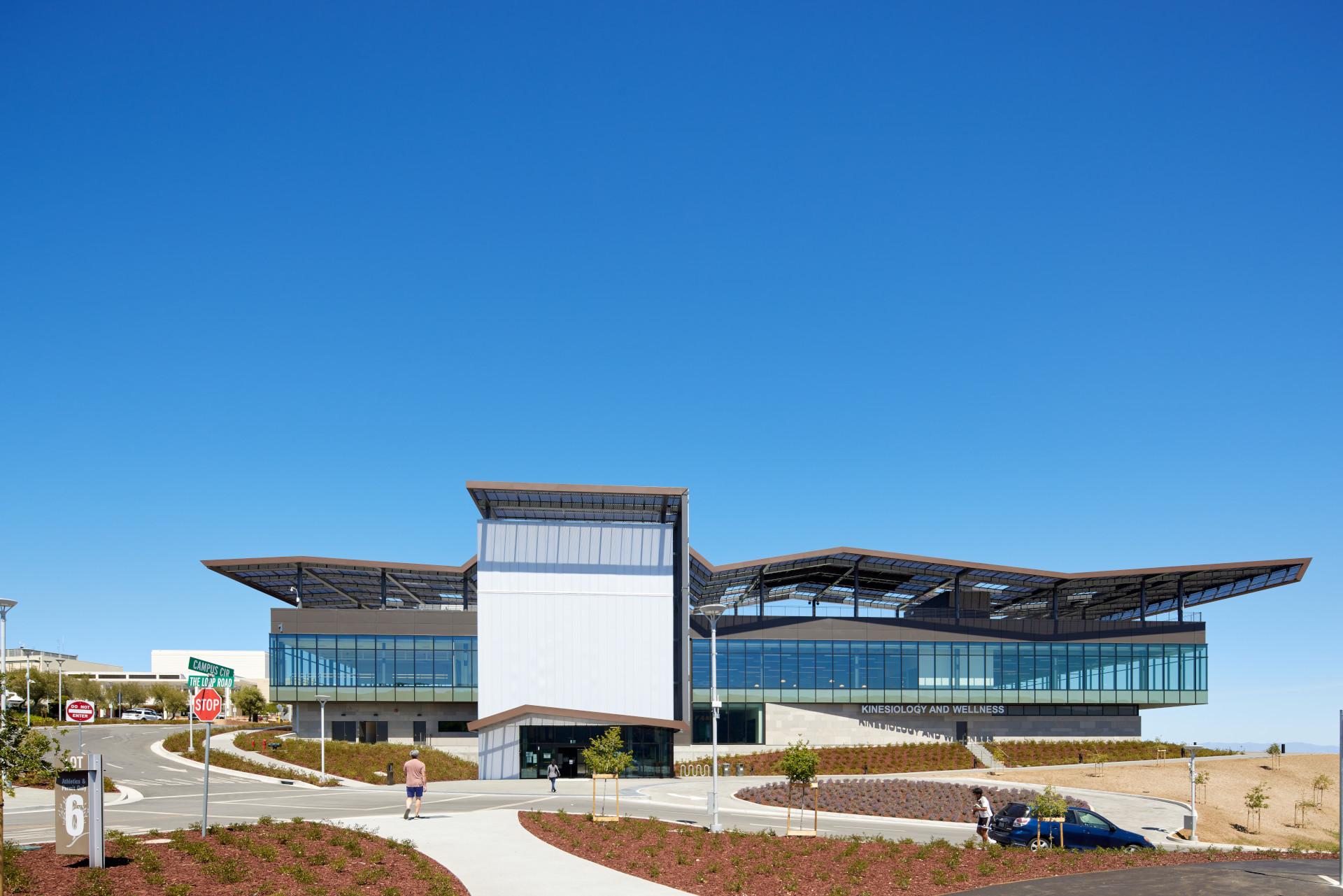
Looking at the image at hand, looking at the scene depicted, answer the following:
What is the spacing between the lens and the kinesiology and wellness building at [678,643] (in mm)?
60656

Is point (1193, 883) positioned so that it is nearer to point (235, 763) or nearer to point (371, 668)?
point (235, 763)

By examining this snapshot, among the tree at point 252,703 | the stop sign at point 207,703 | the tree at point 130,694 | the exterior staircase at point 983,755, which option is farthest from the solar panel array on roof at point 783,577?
the tree at point 130,694

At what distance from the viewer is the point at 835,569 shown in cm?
7788

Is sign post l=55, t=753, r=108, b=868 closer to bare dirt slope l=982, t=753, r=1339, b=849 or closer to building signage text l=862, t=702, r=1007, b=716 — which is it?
bare dirt slope l=982, t=753, r=1339, b=849

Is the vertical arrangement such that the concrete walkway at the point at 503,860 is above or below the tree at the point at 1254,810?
above

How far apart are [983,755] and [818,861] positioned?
56.0 m

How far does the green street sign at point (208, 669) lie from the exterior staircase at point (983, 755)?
56.5m

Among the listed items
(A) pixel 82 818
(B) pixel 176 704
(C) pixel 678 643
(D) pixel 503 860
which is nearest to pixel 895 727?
(C) pixel 678 643

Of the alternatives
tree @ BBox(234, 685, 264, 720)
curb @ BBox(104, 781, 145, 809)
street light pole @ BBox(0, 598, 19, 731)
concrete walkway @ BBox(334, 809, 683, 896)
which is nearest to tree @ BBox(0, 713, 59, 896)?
street light pole @ BBox(0, 598, 19, 731)

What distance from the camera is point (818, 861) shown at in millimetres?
22188

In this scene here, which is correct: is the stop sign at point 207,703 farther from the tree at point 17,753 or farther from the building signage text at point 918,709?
the building signage text at point 918,709

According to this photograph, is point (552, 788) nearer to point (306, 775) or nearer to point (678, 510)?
point (306, 775)

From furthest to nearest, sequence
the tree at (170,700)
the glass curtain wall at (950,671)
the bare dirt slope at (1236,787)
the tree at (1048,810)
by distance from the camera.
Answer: the tree at (170,700)
the glass curtain wall at (950,671)
the bare dirt slope at (1236,787)
the tree at (1048,810)

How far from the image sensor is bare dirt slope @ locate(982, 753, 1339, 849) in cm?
4131
